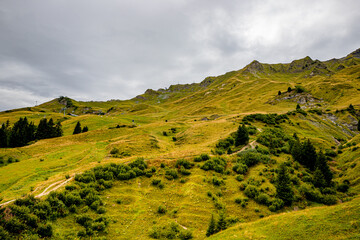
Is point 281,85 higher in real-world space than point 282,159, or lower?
higher

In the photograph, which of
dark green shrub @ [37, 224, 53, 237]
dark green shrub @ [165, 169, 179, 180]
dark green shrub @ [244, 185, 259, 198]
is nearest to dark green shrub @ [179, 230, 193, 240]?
dark green shrub @ [165, 169, 179, 180]

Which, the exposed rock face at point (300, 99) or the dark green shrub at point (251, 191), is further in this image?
the exposed rock face at point (300, 99)

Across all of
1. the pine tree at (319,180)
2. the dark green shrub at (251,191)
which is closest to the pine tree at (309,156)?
the pine tree at (319,180)

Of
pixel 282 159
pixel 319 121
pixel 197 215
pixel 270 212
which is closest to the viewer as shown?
pixel 197 215

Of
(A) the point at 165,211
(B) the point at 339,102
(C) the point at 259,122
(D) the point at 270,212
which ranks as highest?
(B) the point at 339,102

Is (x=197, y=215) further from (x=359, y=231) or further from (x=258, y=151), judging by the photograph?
(x=258, y=151)

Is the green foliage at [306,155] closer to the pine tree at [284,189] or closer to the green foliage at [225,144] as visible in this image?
the pine tree at [284,189]

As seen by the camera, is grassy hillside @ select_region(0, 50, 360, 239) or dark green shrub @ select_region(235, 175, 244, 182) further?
dark green shrub @ select_region(235, 175, 244, 182)

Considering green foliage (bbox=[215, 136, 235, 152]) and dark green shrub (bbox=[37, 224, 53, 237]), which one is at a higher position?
green foliage (bbox=[215, 136, 235, 152])

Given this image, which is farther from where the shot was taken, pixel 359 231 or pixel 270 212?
pixel 270 212

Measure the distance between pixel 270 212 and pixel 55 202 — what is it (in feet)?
85.5

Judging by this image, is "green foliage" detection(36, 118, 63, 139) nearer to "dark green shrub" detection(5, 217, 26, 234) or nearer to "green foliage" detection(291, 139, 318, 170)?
"dark green shrub" detection(5, 217, 26, 234)

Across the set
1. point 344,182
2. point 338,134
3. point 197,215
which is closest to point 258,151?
point 344,182

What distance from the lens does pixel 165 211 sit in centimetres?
2094
